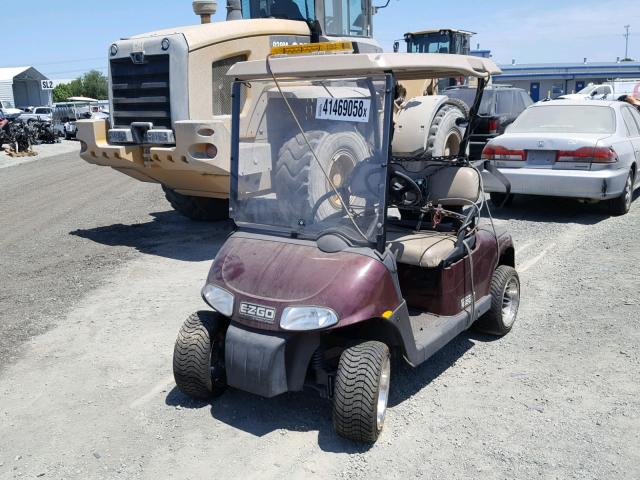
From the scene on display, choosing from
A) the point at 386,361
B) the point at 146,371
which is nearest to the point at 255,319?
the point at 386,361

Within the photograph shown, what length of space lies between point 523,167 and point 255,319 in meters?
6.64

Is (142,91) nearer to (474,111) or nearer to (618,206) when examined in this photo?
(474,111)

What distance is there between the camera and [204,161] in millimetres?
7457

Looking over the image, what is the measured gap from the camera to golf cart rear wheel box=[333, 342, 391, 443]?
353cm

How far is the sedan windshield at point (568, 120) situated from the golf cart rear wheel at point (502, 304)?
15.8ft

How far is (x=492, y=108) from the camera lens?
1385cm

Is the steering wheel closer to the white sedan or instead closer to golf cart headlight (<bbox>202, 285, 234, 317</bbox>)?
golf cart headlight (<bbox>202, 285, 234, 317</bbox>)

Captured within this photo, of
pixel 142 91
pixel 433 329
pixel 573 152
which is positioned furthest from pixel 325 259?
pixel 573 152

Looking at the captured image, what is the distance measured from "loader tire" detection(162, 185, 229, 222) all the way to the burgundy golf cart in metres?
5.31

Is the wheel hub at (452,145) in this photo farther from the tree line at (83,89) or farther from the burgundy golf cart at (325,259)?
the tree line at (83,89)

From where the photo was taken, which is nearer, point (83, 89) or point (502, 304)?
point (502, 304)

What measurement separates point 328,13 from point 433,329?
599cm

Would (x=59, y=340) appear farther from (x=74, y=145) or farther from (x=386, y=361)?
(x=74, y=145)

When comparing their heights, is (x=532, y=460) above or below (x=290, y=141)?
below
